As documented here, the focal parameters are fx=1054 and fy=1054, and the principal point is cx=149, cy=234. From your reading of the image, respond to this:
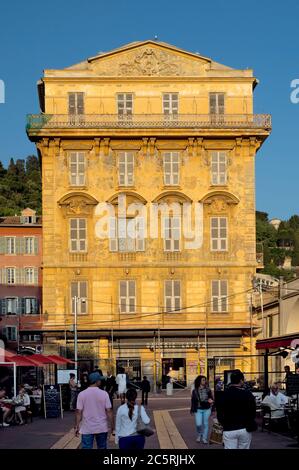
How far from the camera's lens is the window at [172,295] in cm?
6950

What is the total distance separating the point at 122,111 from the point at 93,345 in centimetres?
1597

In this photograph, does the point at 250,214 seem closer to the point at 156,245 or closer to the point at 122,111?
the point at 156,245

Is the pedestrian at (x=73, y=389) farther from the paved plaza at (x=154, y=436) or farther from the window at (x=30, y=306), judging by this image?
the window at (x=30, y=306)

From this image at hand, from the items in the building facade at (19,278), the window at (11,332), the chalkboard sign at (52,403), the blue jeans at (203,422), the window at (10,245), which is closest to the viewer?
the blue jeans at (203,422)

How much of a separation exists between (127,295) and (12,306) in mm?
16826

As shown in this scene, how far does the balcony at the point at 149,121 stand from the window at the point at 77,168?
1.95m


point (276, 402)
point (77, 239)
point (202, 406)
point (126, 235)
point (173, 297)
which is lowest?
point (276, 402)

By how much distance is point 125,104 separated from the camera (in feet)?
236

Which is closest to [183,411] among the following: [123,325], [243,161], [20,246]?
[123,325]

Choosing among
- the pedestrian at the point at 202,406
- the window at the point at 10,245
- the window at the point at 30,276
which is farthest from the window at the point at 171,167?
the pedestrian at the point at 202,406

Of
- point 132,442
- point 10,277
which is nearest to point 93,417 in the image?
point 132,442

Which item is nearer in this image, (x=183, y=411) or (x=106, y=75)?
(x=183, y=411)

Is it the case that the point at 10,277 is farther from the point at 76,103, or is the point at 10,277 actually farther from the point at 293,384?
the point at 293,384

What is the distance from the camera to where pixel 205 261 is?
6994 cm
